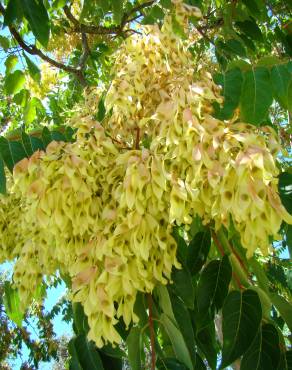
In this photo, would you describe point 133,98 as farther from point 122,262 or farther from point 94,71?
point 94,71

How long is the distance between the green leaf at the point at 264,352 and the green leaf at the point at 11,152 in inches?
43.5

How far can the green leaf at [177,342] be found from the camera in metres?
1.41

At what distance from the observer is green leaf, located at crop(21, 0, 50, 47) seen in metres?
2.12

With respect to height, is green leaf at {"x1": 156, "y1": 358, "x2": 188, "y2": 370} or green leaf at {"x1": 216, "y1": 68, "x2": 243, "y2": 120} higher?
green leaf at {"x1": 216, "y1": 68, "x2": 243, "y2": 120}

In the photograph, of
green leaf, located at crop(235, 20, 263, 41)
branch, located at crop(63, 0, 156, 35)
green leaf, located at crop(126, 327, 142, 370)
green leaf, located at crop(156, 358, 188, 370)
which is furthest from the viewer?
branch, located at crop(63, 0, 156, 35)

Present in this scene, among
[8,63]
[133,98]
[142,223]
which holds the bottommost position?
[142,223]

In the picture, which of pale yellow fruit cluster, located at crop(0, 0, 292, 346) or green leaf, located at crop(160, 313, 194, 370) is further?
green leaf, located at crop(160, 313, 194, 370)

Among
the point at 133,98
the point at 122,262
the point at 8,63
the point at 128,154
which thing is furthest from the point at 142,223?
the point at 8,63

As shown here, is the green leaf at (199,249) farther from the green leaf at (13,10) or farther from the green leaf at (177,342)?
the green leaf at (13,10)

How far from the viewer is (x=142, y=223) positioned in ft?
4.14

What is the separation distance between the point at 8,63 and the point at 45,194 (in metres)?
1.59

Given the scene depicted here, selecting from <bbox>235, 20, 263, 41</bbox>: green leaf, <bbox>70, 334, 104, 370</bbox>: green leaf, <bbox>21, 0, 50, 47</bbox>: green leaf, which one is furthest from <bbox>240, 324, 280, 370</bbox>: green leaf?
<bbox>235, 20, 263, 41</bbox>: green leaf

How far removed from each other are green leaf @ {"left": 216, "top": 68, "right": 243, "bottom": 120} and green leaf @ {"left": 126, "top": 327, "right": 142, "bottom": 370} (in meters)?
0.75

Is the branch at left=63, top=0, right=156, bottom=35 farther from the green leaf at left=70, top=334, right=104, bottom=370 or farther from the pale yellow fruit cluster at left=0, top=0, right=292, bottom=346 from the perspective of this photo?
the green leaf at left=70, top=334, right=104, bottom=370
